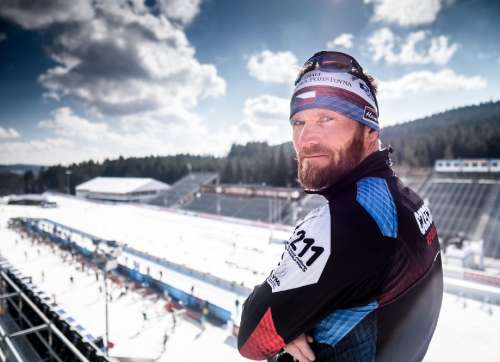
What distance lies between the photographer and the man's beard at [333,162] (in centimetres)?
144

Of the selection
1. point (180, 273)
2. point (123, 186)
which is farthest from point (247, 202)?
point (123, 186)

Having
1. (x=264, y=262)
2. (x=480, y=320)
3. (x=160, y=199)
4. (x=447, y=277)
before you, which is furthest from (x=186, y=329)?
(x=160, y=199)

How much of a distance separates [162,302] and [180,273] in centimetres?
466

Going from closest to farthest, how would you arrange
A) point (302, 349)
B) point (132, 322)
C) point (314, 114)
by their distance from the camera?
point (302, 349) < point (314, 114) < point (132, 322)

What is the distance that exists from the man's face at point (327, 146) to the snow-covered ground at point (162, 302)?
12.4 m

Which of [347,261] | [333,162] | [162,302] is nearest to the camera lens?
[347,261]

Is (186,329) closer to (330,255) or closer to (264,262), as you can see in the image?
(264,262)

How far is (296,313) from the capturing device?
122 centimetres

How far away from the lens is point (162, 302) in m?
17.7

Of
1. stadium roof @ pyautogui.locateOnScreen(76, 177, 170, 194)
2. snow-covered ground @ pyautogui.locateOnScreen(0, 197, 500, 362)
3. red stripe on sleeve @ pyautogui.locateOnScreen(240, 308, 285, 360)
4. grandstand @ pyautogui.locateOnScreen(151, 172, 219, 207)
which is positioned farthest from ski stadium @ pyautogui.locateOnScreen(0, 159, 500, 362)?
stadium roof @ pyautogui.locateOnScreen(76, 177, 170, 194)

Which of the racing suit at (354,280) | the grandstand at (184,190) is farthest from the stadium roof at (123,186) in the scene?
the racing suit at (354,280)

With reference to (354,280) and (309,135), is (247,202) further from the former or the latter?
(354,280)

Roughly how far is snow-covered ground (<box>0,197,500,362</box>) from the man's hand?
1223 centimetres

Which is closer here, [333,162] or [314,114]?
[333,162]
